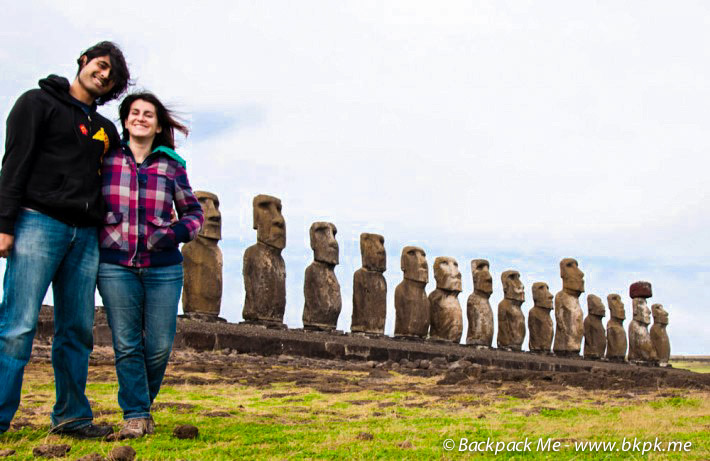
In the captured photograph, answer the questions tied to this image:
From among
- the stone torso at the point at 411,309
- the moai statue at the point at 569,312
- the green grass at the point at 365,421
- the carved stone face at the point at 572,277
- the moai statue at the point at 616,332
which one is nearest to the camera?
the green grass at the point at 365,421

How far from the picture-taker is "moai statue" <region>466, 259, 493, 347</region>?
19719 millimetres

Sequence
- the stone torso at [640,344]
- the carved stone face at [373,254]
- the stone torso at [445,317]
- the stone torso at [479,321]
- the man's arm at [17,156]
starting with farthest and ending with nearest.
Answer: the stone torso at [640,344]
the stone torso at [479,321]
the stone torso at [445,317]
the carved stone face at [373,254]
the man's arm at [17,156]

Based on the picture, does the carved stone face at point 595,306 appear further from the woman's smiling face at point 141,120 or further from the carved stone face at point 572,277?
the woman's smiling face at point 141,120

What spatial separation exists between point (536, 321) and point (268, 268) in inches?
426

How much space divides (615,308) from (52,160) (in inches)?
933

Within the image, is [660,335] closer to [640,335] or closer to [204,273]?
[640,335]

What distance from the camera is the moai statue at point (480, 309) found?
19.7 m

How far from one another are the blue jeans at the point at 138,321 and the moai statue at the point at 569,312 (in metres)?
19.7

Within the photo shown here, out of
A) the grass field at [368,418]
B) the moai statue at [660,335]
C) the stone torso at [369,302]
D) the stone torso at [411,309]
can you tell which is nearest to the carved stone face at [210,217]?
the stone torso at [369,302]

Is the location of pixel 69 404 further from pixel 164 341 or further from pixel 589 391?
pixel 589 391

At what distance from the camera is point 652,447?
4391 mm

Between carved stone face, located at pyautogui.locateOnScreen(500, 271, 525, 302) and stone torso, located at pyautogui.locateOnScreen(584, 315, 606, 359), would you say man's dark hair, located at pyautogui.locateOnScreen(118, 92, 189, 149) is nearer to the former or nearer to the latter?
carved stone face, located at pyautogui.locateOnScreen(500, 271, 525, 302)

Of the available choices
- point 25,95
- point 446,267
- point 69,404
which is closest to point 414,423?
point 69,404

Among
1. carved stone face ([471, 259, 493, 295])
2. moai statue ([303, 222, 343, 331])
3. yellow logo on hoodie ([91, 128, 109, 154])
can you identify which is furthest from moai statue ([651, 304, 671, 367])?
yellow logo on hoodie ([91, 128, 109, 154])
